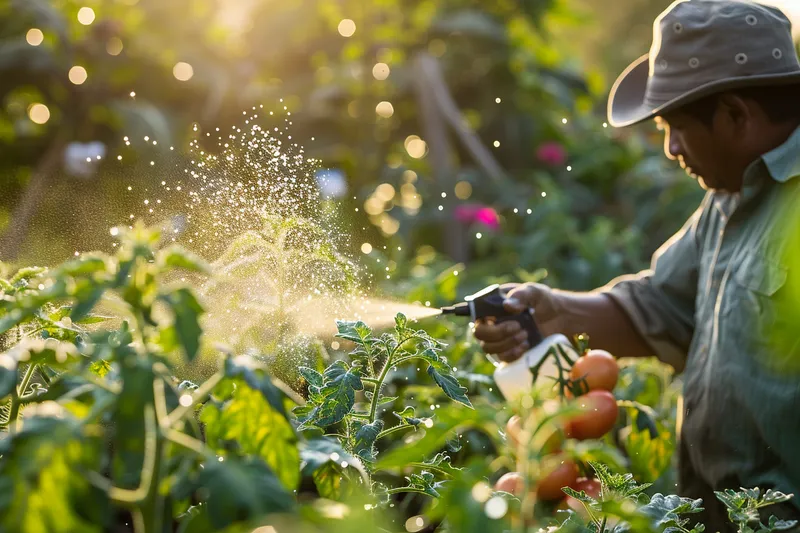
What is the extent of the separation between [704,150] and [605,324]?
543 millimetres

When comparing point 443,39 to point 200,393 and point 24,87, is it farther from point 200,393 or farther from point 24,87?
point 200,393

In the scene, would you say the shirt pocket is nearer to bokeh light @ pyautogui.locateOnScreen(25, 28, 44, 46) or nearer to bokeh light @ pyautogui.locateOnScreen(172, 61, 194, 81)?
bokeh light @ pyautogui.locateOnScreen(172, 61, 194, 81)

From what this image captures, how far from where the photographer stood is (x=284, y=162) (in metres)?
1.25

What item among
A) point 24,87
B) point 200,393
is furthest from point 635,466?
point 24,87

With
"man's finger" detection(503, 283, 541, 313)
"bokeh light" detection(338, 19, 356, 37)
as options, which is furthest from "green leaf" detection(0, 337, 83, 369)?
"bokeh light" detection(338, 19, 356, 37)

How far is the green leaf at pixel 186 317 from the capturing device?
0.57 metres

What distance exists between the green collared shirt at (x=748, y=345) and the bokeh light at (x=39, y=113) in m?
4.06

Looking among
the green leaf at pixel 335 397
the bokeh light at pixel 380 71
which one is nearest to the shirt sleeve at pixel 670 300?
the green leaf at pixel 335 397

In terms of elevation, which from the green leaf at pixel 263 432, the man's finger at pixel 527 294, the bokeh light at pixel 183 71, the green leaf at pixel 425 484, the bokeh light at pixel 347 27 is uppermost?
the bokeh light at pixel 347 27

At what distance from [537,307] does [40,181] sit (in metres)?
3.02

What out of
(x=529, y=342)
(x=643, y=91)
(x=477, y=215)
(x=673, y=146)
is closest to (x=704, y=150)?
(x=673, y=146)

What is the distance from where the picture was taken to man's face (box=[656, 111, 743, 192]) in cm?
186

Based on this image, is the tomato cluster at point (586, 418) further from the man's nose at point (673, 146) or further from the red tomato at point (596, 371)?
the man's nose at point (673, 146)

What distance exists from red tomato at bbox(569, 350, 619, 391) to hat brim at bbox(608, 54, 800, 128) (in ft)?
1.90
